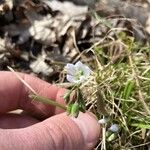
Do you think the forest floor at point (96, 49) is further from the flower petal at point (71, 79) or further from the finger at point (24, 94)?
the flower petal at point (71, 79)

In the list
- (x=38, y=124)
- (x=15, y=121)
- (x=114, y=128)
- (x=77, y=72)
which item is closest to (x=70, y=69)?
(x=77, y=72)

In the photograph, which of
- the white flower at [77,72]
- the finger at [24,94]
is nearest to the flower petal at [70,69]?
the white flower at [77,72]

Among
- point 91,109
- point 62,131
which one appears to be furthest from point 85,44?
point 62,131

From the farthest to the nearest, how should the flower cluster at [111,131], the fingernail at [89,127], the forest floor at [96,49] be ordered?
the forest floor at [96,49], the flower cluster at [111,131], the fingernail at [89,127]

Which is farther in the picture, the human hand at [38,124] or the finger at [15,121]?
the finger at [15,121]

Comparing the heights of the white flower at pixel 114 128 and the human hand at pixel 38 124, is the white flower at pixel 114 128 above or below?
below

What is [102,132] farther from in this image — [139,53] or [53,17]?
[53,17]

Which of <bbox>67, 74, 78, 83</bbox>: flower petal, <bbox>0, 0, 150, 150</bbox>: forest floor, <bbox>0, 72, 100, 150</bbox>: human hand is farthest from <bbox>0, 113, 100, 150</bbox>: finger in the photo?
<bbox>67, 74, 78, 83</bbox>: flower petal
